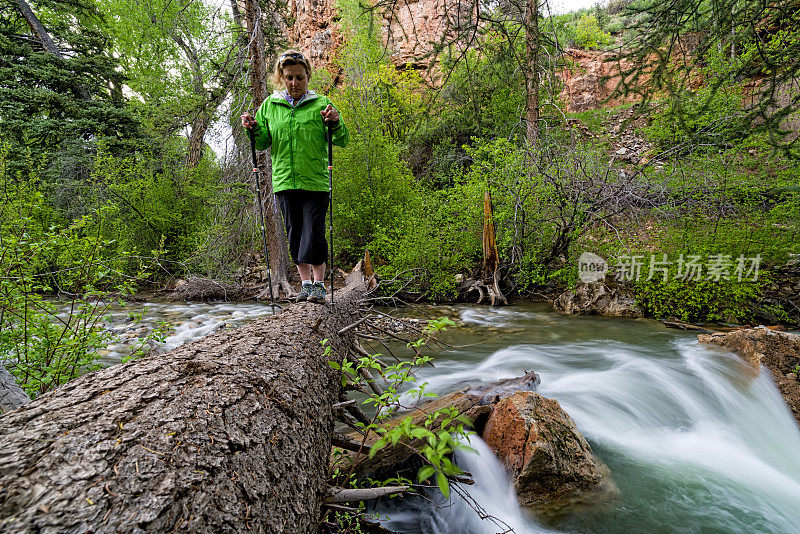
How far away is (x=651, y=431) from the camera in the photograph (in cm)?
400

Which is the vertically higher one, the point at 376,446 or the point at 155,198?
the point at 155,198

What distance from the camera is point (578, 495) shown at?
9.18ft

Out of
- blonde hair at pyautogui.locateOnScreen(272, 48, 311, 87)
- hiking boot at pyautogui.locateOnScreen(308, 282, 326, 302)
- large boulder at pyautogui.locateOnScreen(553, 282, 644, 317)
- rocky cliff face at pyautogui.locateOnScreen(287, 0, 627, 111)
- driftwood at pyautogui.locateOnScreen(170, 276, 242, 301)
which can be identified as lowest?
driftwood at pyautogui.locateOnScreen(170, 276, 242, 301)

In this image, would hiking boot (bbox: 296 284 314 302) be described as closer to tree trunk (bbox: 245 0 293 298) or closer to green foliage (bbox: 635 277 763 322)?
tree trunk (bbox: 245 0 293 298)

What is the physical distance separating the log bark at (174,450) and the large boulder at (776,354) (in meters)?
5.75

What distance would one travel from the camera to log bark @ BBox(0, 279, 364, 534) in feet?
3.06

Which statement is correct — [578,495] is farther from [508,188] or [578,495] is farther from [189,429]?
[508,188]

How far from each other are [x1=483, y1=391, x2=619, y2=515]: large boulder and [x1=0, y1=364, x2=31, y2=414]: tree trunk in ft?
10.9

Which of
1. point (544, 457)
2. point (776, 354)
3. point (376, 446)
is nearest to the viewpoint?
point (376, 446)

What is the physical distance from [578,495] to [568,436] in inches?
16.8

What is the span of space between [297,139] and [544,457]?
3.72 m

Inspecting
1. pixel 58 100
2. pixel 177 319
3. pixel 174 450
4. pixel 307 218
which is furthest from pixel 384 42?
pixel 174 450

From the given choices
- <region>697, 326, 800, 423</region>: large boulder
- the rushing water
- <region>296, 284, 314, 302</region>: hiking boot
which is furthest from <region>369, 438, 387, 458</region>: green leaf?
<region>697, 326, 800, 423</region>: large boulder

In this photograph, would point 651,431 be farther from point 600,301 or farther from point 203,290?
point 203,290
